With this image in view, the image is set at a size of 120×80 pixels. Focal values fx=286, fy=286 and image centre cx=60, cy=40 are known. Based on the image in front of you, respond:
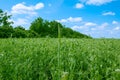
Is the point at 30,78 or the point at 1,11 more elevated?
the point at 1,11

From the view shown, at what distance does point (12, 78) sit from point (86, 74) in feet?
3.07

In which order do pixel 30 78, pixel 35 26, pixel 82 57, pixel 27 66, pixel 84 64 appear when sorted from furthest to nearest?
pixel 35 26 → pixel 82 57 → pixel 84 64 → pixel 27 66 → pixel 30 78

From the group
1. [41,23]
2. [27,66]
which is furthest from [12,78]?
[41,23]

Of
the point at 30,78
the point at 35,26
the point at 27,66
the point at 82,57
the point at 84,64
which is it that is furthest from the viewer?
the point at 35,26

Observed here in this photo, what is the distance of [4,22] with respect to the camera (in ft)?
146

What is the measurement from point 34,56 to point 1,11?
1599 inches

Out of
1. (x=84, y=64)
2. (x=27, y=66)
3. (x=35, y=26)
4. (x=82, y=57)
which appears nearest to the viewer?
(x=27, y=66)

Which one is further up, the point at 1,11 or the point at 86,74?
the point at 1,11

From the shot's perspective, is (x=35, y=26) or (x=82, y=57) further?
(x=35, y=26)

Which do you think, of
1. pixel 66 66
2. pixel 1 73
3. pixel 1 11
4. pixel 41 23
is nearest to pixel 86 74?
pixel 66 66

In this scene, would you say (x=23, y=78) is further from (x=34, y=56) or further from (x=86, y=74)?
(x=34, y=56)

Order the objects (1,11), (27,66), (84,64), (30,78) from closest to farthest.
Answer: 1. (30,78)
2. (27,66)
3. (84,64)
4. (1,11)

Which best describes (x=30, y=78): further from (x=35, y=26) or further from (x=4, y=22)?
(x=35, y=26)

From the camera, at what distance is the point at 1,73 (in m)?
3.61
